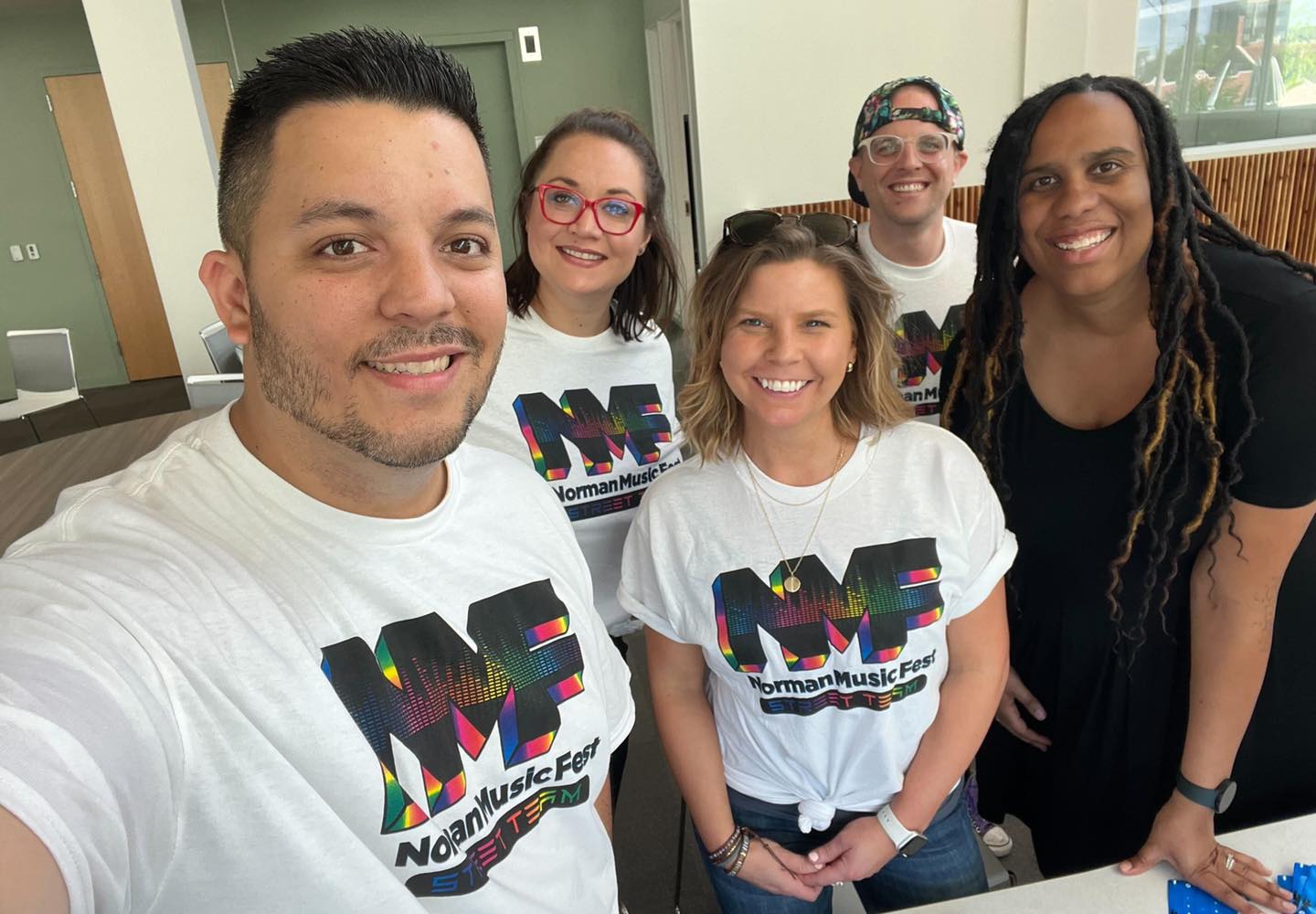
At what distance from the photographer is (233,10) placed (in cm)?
692

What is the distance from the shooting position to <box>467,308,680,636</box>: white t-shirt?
1654 millimetres

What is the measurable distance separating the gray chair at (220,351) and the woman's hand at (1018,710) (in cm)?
391

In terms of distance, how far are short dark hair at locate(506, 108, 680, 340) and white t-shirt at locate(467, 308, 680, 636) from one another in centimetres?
9

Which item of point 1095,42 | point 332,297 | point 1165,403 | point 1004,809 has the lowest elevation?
point 1004,809

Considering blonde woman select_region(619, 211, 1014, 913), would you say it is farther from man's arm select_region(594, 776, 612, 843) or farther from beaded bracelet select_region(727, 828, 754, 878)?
man's arm select_region(594, 776, 612, 843)

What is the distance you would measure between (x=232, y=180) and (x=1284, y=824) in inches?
69.4

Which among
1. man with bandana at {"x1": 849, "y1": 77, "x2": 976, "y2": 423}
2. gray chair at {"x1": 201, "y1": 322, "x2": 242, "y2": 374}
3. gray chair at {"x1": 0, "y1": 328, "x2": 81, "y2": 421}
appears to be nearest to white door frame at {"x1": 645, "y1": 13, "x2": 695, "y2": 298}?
gray chair at {"x1": 201, "y1": 322, "x2": 242, "y2": 374}

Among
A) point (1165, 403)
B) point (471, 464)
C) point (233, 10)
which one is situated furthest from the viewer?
point (233, 10)

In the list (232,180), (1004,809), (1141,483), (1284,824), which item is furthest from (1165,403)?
(232,180)

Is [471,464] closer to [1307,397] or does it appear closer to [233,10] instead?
[1307,397]

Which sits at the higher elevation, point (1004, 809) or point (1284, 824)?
point (1284, 824)

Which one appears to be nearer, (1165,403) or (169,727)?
(169,727)

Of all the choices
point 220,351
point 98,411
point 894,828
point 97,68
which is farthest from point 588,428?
point 97,68

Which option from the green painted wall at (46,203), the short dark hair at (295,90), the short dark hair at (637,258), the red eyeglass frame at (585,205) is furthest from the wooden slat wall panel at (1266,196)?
the green painted wall at (46,203)
